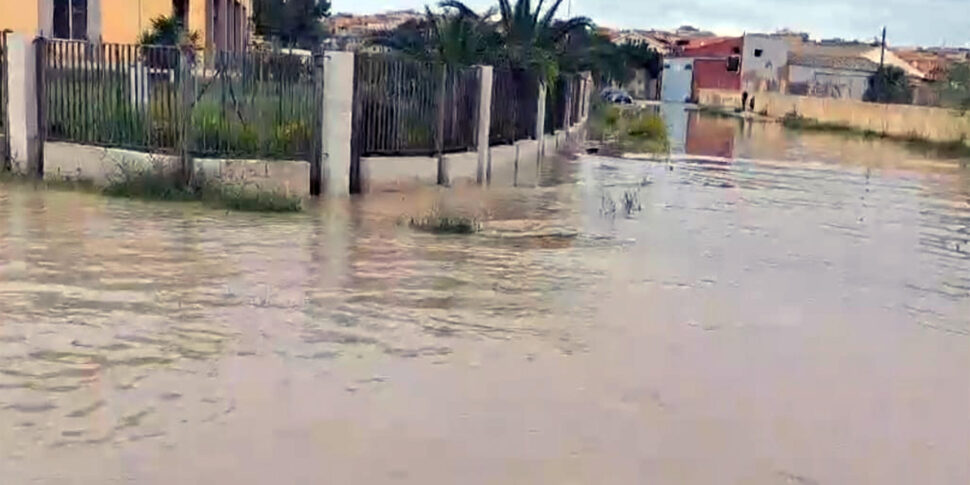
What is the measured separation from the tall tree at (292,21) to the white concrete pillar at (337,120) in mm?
29715

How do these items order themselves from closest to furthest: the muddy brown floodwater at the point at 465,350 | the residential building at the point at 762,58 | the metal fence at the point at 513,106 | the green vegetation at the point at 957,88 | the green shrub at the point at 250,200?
the muddy brown floodwater at the point at 465,350 < the green shrub at the point at 250,200 < the metal fence at the point at 513,106 < the green vegetation at the point at 957,88 < the residential building at the point at 762,58

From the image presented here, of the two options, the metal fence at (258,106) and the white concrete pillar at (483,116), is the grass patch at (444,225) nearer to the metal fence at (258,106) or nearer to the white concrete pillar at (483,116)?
the metal fence at (258,106)

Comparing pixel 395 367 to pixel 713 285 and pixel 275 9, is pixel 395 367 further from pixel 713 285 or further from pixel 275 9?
pixel 275 9

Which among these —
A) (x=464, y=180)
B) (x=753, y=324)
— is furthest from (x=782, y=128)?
(x=753, y=324)

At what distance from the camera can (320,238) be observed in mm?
11438

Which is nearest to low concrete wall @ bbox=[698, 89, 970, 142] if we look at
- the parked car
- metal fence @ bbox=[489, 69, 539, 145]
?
the parked car

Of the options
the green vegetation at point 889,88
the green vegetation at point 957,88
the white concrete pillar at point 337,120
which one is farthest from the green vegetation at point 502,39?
the green vegetation at point 889,88

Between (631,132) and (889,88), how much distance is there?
3600 cm

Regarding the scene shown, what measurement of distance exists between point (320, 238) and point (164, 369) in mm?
4909

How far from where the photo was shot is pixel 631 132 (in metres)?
33.4

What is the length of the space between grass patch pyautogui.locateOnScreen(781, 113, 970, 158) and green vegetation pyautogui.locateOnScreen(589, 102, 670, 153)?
347 inches

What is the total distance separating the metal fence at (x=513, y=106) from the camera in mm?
19078

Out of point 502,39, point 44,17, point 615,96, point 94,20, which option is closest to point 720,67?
point 615,96

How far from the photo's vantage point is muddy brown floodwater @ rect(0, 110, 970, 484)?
5.54 metres
